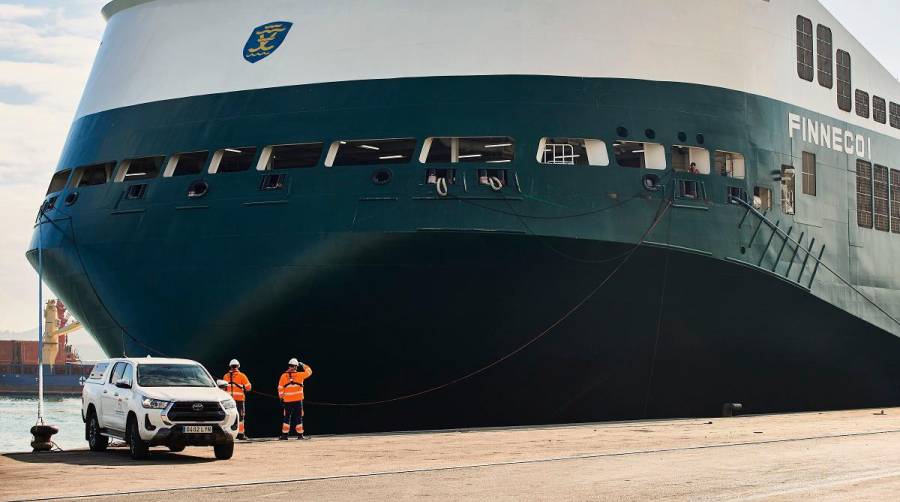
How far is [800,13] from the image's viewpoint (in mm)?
27609

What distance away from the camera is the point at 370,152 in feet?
74.6

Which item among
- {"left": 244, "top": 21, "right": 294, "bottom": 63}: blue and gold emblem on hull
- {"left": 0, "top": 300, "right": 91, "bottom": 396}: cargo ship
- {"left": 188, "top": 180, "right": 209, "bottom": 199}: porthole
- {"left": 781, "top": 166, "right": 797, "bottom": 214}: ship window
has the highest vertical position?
{"left": 244, "top": 21, "right": 294, "bottom": 63}: blue and gold emblem on hull

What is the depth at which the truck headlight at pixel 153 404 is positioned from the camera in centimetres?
1752

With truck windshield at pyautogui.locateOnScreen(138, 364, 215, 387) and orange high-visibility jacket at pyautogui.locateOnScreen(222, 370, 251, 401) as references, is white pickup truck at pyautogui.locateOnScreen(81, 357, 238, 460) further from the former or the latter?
orange high-visibility jacket at pyautogui.locateOnScreen(222, 370, 251, 401)

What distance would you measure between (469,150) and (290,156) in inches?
135

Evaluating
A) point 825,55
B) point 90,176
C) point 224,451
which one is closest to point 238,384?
point 224,451

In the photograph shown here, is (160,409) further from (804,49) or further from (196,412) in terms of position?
(804,49)

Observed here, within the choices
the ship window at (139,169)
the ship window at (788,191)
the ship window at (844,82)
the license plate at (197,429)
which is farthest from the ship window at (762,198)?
the license plate at (197,429)

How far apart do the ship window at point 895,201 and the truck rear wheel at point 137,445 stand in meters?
20.8

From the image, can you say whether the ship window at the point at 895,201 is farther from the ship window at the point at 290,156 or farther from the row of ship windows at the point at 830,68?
the ship window at the point at 290,156

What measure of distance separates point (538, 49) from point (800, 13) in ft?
25.6

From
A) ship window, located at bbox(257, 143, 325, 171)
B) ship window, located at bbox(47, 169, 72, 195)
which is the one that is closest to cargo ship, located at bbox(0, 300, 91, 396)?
ship window, located at bbox(47, 169, 72, 195)

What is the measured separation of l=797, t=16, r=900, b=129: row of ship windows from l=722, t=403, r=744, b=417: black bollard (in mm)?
7726

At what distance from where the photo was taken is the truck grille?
57.6 ft
